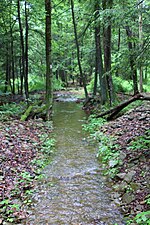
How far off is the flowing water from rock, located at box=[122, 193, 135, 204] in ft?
0.92

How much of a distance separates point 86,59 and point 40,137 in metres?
11.6

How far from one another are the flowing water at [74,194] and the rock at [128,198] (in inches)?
11.0

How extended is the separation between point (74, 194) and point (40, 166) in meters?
1.75

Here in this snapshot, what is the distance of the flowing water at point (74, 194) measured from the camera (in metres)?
4.25

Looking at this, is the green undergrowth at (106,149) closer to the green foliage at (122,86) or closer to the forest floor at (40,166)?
the forest floor at (40,166)

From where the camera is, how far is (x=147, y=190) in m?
4.73

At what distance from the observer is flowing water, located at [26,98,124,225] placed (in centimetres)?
425

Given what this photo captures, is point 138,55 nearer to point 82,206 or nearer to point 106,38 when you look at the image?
point 82,206

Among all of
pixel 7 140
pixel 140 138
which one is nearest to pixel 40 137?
pixel 7 140

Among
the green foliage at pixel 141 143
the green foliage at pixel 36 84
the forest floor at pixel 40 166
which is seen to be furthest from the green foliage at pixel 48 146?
the green foliage at pixel 36 84

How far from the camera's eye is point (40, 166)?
6.55 meters

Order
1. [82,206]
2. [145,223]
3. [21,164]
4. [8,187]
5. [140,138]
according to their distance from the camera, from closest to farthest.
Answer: [145,223]
[82,206]
[8,187]
[21,164]
[140,138]

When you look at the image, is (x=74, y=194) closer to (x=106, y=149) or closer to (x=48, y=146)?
(x=106, y=149)

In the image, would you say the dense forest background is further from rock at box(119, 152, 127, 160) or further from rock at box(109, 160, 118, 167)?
rock at box(109, 160, 118, 167)
